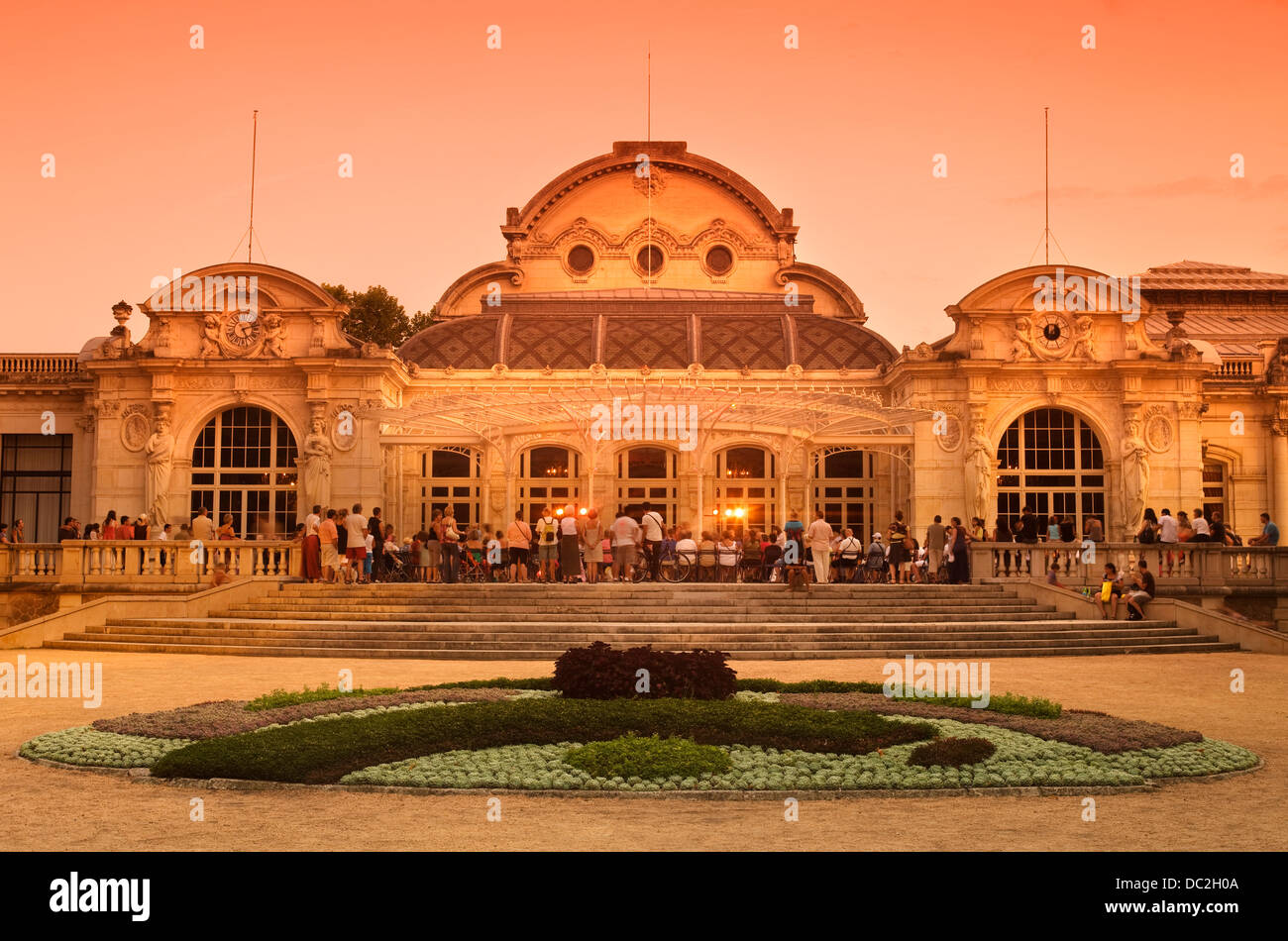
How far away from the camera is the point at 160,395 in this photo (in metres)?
39.8

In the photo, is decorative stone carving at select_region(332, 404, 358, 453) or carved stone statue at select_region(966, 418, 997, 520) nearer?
carved stone statue at select_region(966, 418, 997, 520)

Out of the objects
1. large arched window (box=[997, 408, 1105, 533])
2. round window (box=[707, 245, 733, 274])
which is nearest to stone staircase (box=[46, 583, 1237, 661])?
large arched window (box=[997, 408, 1105, 533])

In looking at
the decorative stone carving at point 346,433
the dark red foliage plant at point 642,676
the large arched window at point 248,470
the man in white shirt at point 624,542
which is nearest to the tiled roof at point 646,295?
the decorative stone carving at point 346,433

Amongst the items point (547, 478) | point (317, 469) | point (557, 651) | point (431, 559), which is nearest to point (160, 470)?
point (317, 469)

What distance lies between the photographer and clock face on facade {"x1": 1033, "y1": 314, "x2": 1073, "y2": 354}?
39.9m

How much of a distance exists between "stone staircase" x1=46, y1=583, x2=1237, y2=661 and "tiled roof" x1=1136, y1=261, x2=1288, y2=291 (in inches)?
1170

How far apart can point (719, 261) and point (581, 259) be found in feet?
17.2

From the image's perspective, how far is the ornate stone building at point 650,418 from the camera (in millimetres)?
39281

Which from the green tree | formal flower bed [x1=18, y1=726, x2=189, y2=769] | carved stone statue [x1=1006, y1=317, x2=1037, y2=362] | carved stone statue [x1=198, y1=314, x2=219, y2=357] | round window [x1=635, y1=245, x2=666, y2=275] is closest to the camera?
formal flower bed [x1=18, y1=726, x2=189, y2=769]

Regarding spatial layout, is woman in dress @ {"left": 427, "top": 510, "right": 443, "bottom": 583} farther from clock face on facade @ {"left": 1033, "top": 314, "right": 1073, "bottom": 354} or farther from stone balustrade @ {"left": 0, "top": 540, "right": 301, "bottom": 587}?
clock face on facade @ {"left": 1033, "top": 314, "right": 1073, "bottom": 354}

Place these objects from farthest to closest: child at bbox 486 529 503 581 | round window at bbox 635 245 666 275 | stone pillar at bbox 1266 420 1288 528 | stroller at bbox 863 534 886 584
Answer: round window at bbox 635 245 666 275 → stone pillar at bbox 1266 420 1288 528 → stroller at bbox 863 534 886 584 → child at bbox 486 529 503 581

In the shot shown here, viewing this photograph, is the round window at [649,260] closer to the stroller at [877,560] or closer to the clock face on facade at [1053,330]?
the clock face on facade at [1053,330]

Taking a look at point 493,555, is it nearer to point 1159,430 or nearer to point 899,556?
point 899,556

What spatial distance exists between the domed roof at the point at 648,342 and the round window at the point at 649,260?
5310 millimetres
